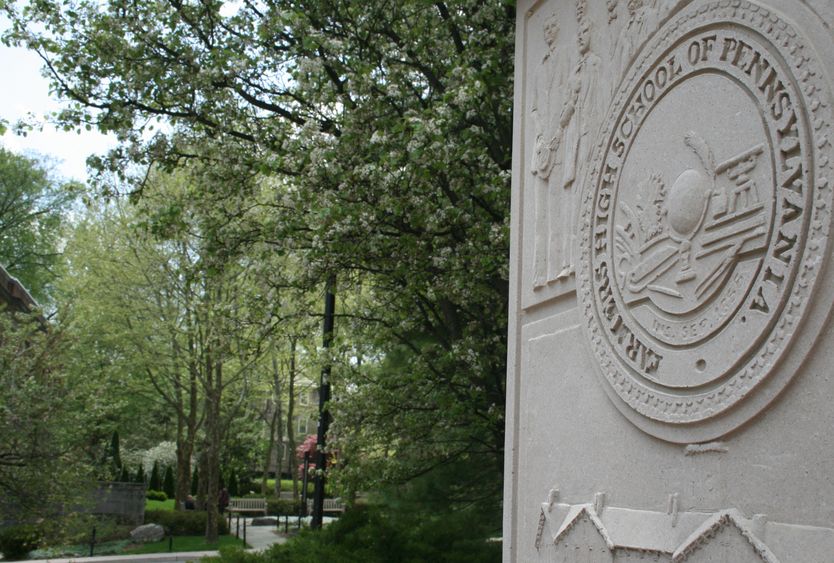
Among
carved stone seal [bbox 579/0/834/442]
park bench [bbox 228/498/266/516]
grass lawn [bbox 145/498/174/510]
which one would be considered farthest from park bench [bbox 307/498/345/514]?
carved stone seal [bbox 579/0/834/442]

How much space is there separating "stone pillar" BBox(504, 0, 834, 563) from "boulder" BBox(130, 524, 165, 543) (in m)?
22.7

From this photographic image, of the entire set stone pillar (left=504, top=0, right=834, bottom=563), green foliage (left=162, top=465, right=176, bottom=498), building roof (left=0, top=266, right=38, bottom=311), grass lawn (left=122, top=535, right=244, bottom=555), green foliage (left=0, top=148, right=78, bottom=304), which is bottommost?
grass lawn (left=122, top=535, right=244, bottom=555)

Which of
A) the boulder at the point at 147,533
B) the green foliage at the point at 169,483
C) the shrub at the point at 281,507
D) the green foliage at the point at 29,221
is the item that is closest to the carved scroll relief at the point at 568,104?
the boulder at the point at 147,533

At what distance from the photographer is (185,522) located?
2788 cm

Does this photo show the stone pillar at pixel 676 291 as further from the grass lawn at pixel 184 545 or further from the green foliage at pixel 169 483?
the green foliage at pixel 169 483

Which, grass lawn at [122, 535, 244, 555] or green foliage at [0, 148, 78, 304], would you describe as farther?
green foliage at [0, 148, 78, 304]

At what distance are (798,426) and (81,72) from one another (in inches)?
413

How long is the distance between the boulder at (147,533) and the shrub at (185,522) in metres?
0.75

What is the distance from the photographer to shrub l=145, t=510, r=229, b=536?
27625 millimetres

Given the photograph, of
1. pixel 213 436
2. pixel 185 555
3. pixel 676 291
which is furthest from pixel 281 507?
pixel 676 291

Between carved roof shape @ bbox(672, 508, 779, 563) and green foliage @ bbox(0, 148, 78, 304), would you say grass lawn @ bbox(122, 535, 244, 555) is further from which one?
green foliage @ bbox(0, 148, 78, 304)

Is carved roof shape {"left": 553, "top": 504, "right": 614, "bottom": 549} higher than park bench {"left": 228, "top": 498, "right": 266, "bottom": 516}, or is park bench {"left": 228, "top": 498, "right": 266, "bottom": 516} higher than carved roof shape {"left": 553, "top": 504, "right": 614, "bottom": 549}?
carved roof shape {"left": 553, "top": 504, "right": 614, "bottom": 549}

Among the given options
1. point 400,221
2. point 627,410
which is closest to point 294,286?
point 400,221

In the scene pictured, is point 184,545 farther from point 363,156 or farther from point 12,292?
point 363,156
